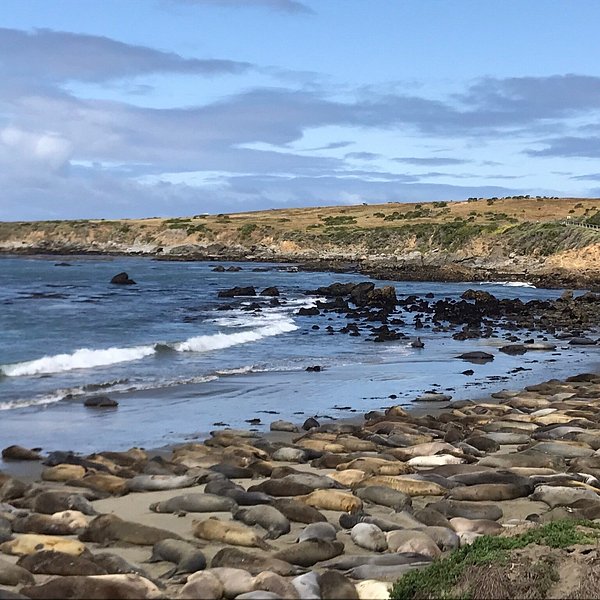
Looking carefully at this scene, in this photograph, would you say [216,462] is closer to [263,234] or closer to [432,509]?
[432,509]

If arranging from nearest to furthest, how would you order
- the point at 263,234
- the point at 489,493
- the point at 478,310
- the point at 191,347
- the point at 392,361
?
1. the point at 489,493
2. the point at 392,361
3. the point at 191,347
4. the point at 478,310
5. the point at 263,234

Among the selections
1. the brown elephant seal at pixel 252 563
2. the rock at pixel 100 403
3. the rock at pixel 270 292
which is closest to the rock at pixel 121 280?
the rock at pixel 270 292

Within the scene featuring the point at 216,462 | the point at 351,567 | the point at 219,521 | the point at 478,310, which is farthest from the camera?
the point at 478,310

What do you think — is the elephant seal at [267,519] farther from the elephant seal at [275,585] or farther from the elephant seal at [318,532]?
the elephant seal at [275,585]

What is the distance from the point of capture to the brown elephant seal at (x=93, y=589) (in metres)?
6.27

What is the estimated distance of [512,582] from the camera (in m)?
6.06

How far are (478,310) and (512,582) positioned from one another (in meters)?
37.4

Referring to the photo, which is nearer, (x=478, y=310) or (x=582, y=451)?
(x=582, y=451)

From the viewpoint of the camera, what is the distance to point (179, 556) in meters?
7.58

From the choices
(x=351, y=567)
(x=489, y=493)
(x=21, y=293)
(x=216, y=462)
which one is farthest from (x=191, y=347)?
(x=21, y=293)

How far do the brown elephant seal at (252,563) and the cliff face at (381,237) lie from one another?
58204 mm

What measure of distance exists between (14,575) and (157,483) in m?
3.72

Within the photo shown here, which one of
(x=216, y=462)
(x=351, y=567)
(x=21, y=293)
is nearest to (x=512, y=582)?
(x=351, y=567)

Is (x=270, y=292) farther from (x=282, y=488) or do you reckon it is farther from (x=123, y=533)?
(x=123, y=533)
